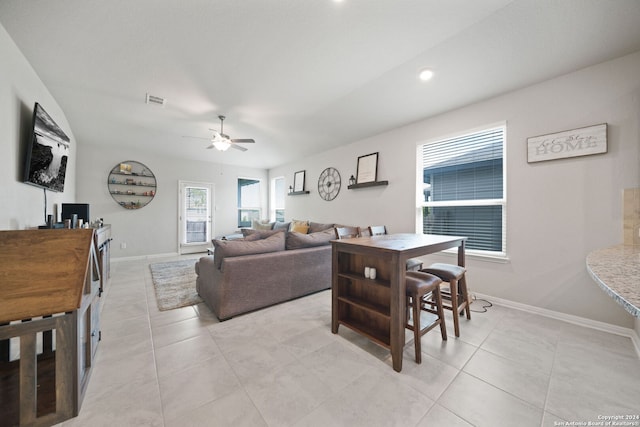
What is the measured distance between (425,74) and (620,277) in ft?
7.73

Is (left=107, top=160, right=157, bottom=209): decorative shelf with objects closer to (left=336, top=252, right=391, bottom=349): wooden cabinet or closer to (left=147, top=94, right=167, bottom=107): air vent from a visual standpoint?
(left=147, top=94, right=167, bottom=107): air vent

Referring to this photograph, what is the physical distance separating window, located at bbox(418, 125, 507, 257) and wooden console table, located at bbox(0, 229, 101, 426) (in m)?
3.77

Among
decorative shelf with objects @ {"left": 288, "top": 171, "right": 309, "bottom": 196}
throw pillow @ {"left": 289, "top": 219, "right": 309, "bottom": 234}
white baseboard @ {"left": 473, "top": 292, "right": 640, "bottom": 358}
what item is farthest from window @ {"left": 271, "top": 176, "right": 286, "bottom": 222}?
white baseboard @ {"left": 473, "top": 292, "right": 640, "bottom": 358}

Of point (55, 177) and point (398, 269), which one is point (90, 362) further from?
point (55, 177)

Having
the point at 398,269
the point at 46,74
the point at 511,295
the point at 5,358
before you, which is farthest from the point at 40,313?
the point at 511,295

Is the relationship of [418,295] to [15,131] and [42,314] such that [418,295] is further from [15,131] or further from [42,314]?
[15,131]

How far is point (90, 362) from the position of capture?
1.53 metres

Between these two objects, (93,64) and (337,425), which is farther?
(93,64)

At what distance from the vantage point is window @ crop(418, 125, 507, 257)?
286 cm

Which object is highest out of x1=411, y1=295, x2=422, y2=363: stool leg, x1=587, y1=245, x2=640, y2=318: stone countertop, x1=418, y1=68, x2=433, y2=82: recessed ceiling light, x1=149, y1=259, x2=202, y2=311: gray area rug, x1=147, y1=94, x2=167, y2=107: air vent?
x1=147, y1=94, x2=167, y2=107: air vent

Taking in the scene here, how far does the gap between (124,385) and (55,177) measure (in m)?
2.80

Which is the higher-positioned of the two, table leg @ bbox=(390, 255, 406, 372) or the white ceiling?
the white ceiling

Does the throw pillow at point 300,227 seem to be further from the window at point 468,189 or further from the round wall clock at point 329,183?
the window at point 468,189

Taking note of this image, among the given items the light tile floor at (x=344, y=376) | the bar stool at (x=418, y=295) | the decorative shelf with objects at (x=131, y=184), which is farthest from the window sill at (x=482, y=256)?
the decorative shelf with objects at (x=131, y=184)
